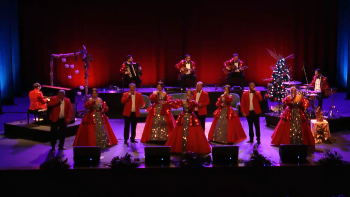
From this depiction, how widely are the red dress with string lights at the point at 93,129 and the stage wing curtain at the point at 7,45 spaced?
22.5 feet

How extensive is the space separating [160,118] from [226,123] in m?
1.43

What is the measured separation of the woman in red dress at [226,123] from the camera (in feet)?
29.9

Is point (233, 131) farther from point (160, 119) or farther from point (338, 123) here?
point (338, 123)

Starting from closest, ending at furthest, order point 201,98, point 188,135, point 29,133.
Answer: point 188,135 → point 201,98 → point 29,133

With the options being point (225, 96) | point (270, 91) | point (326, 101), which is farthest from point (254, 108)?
point (326, 101)

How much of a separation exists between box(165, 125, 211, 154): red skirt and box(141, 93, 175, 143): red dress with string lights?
713mm

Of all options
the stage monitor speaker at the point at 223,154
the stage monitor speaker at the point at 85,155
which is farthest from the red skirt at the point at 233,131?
the stage monitor speaker at the point at 85,155

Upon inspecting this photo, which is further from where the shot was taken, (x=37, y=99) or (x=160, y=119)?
(x=37, y=99)

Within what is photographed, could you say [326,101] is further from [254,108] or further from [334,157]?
[334,157]

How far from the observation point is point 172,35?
53.6 ft

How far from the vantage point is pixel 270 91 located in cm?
1244

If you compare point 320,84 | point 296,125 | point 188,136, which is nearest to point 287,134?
Answer: point 296,125

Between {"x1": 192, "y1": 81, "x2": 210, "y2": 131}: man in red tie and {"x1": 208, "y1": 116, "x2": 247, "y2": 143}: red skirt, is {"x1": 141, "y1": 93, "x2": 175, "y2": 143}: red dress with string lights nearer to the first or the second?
{"x1": 192, "y1": 81, "x2": 210, "y2": 131}: man in red tie

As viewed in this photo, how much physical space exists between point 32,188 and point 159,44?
33.4ft
